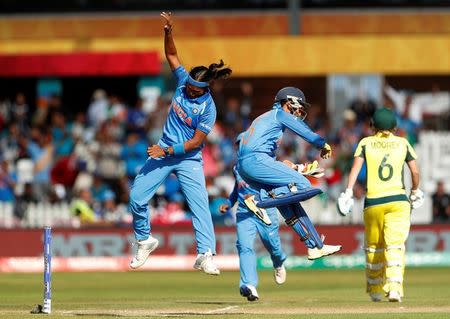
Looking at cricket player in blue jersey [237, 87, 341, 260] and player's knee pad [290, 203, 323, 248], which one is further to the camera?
player's knee pad [290, 203, 323, 248]

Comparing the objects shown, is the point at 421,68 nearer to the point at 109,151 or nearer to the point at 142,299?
the point at 109,151

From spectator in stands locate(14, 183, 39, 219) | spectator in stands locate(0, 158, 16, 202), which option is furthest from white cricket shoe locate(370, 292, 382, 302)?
spectator in stands locate(0, 158, 16, 202)

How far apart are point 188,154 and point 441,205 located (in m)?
11.8

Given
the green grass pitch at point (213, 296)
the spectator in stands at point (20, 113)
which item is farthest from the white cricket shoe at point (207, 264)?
the spectator in stands at point (20, 113)

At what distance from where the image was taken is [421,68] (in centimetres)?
2923

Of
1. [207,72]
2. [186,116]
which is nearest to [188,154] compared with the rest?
[186,116]

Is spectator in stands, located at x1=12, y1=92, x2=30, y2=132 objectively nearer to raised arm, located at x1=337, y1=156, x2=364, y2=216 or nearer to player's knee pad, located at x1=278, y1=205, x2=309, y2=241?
raised arm, located at x1=337, y1=156, x2=364, y2=216

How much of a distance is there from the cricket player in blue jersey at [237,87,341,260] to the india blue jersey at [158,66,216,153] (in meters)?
0.48

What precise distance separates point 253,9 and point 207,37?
1195 millimetres

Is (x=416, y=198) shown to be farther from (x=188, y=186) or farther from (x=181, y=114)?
(x=181, y=114)

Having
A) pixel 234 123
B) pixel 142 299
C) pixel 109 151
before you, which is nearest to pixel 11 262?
pixel 109 151

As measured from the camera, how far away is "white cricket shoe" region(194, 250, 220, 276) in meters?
13.5

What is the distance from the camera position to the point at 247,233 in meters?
15.1

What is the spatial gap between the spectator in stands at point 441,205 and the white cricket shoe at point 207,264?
11718mm
